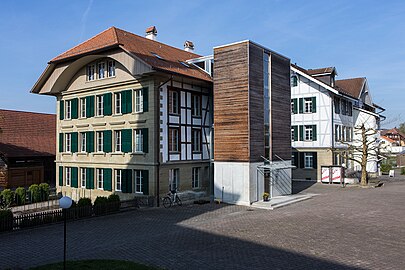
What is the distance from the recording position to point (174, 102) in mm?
23438

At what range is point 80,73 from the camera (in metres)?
26.7

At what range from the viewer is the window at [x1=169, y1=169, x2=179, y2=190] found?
74.9 ft

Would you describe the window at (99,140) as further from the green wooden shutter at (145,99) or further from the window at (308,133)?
the window at (308,133)

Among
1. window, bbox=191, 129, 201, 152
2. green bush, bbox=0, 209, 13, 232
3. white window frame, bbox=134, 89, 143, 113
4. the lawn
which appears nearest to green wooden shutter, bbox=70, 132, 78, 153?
white window frame, bbox=134, 89, 143, 113

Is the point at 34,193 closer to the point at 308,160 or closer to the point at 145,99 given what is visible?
the point at 145,99

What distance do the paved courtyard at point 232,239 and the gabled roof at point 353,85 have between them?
24006 mm

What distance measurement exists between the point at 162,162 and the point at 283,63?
10715 millimetres

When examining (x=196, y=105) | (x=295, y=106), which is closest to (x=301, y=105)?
(x=295, y=106)

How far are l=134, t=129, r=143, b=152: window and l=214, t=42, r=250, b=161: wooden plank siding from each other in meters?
4.62

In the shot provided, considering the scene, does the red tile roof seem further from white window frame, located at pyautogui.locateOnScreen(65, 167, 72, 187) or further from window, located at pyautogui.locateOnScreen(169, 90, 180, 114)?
window, located at pyautogui.locateOnScreen(169, 90, 180, 114)

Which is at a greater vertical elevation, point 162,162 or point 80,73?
point 80,73

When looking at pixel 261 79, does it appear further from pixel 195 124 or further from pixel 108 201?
pixel 108 201

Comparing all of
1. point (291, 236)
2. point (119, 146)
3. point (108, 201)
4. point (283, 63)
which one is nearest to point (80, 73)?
point (119, 146)

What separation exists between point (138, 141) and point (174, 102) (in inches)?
131
